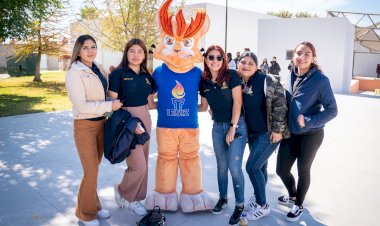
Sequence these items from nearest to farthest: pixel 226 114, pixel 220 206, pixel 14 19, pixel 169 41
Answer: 1. pixel 226 114
2. pixel 220 206
3. pixel 169 41
4. pixel 14 19

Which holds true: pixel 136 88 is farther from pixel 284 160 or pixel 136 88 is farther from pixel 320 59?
pixel 320 59

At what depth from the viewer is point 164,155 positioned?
3.69 m

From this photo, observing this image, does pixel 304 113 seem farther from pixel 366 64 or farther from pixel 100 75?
pixel 366 64

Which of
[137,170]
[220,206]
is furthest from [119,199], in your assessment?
[220,206]

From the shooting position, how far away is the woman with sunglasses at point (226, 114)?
11.1ft

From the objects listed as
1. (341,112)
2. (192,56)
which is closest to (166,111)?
(192,56)

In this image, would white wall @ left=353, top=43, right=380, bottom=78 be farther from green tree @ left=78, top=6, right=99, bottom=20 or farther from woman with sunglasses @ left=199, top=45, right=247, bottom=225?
woman with sunglasses @ left=199, top=45, right=247, bottom=225

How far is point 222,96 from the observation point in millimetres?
3406

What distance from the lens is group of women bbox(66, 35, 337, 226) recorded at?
321 centimetres

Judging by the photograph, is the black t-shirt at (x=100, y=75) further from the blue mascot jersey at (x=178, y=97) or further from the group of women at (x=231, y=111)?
the blue mascot jersey at (x=178, y=97)

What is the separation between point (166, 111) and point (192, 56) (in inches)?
27.6

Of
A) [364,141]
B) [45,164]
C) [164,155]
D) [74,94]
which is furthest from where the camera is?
[364,141]

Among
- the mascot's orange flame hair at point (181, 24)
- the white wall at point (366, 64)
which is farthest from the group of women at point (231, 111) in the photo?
the white wall at point (366, 64)

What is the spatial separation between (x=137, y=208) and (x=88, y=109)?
50.2 inches
